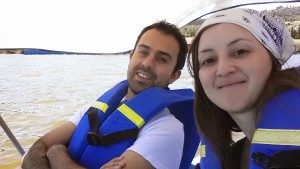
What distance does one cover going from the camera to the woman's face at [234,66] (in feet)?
3.49

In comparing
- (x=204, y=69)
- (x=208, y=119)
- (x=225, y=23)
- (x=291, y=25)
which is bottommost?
(x=208, y=119)

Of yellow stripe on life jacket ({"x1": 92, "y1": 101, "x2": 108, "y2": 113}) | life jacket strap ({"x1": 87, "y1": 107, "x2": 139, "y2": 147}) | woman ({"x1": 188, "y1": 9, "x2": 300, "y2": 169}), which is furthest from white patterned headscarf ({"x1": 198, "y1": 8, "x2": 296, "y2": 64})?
yellow stripe on life jacket ({"x1": 92, "y1": 101, "x2": 108, "y2": 113})

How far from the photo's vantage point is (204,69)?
1177mm

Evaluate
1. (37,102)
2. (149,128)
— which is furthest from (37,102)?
(149,128)

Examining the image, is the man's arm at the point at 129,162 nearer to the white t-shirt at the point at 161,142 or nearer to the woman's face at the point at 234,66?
the white t-shirt at the point at 161,142

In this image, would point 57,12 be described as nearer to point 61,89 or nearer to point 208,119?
point 208,119

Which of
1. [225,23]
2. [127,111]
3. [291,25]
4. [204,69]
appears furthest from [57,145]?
[291,25]

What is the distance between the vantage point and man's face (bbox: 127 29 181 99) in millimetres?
2119

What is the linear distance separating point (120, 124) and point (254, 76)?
99cm

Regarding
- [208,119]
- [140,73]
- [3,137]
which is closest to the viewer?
[208,119]

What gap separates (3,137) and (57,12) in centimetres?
350

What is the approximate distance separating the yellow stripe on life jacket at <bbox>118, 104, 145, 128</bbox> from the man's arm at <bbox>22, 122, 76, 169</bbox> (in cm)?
45

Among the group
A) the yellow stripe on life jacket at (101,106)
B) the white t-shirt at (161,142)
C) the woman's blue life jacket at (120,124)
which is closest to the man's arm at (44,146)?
the woman's blue life jacket at (120,124)

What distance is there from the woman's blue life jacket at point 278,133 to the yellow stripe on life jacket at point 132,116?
832 mm
